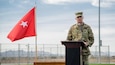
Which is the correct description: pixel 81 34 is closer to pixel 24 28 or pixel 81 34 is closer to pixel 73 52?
pixel 73 52

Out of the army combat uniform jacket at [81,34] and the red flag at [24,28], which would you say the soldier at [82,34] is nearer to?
the army combat uniform jacket at [81,34]

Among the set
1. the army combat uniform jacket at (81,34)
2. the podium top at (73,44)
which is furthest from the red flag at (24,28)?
the podium top at (73,44)

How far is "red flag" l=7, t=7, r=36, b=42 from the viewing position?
38.0 ft

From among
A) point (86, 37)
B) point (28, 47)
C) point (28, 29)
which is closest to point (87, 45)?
point (86, 37)

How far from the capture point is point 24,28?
1190 cm

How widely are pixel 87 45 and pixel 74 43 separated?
71 cm

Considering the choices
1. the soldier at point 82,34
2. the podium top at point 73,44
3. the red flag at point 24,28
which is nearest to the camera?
the podium top at point 73,44

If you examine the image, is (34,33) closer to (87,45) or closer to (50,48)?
(87,45)

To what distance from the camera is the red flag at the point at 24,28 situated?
11.6 m

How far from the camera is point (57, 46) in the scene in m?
36.6

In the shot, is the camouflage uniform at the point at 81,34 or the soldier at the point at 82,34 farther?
the camouflage uniform at the point at 81,34

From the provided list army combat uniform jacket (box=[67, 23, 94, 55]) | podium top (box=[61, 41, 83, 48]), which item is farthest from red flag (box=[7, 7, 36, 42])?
podium top (box=[61, 41, 83, 48])

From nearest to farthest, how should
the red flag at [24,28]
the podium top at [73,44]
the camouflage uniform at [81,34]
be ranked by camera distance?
1. the podium top at [73,44]
2. the camouflage uniform at [81,34]
3. the red flag at [24,28]

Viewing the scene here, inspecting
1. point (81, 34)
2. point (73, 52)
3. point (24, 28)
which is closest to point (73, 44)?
point (73, 52)
